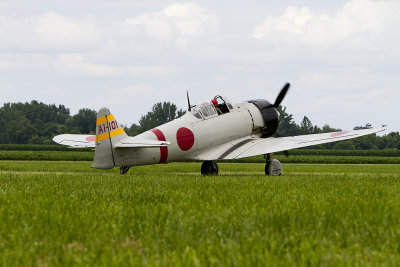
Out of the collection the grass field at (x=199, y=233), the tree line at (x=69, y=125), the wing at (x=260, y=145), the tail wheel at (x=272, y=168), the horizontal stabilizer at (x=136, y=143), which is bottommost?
the grass field at (x=199, y=233)

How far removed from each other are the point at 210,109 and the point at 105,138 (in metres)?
3.96

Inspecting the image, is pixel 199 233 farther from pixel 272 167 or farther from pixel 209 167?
pixel 272 167

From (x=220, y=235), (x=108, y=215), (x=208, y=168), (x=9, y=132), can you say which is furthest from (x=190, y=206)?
(x=9, y=132)

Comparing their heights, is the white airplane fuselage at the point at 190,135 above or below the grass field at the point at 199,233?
above

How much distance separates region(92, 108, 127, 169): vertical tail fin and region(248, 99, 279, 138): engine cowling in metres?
6.47

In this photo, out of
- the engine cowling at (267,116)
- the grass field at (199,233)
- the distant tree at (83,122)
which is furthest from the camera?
the distant tree at (83,122)

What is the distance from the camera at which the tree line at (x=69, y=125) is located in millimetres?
114694

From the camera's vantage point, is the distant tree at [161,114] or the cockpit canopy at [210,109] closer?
the cockpit canopy at [210,109]

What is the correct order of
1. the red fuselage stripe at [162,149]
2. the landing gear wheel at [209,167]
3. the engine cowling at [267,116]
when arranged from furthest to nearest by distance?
the engine cowling at [267,116], the landing gear wheel at [209,167], the red fuselage stripe at [162,149]

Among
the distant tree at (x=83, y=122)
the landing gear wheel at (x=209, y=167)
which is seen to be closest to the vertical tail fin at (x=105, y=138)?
the landing gear wheel at (x=209, y=167)

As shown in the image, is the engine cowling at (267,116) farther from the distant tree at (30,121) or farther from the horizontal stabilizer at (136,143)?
the distant tree at (30,121)

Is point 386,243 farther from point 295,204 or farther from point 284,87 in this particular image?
point 284,87

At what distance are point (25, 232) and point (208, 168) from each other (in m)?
13.5

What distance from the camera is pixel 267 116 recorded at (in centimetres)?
2014
